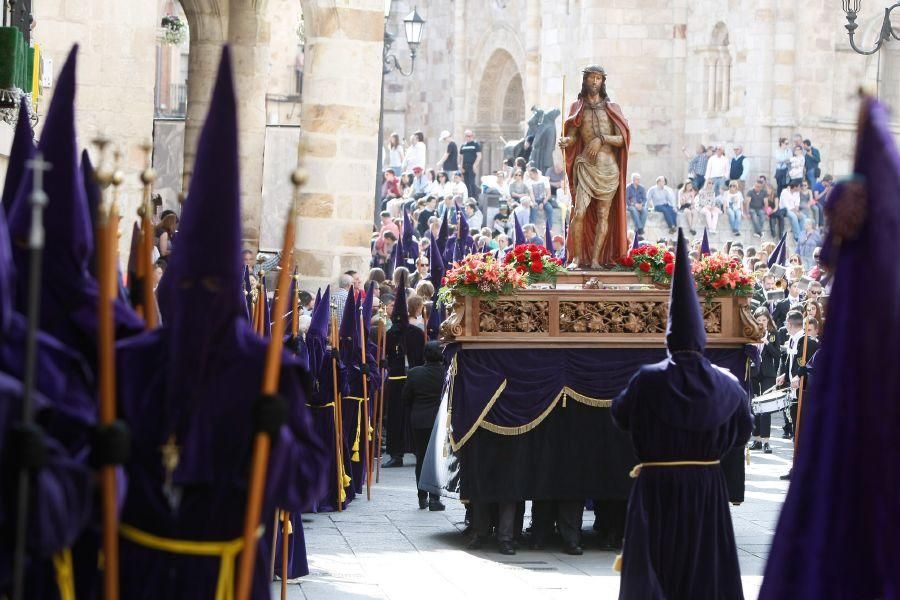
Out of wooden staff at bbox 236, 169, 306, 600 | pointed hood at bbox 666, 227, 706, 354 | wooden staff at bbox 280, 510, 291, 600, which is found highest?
pointed hood at bbox 666, 227, 706, 354

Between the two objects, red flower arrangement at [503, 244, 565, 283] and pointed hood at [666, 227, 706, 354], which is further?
red flower arrangement at [503, 244, 565, 283]

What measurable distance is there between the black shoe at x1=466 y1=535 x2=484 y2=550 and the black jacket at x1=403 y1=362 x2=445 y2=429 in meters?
Answer: 2.05

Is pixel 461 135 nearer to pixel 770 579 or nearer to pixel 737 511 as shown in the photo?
pixel 737 511

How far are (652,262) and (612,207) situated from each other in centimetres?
59

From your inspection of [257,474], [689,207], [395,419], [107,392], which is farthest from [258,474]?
[689,207]

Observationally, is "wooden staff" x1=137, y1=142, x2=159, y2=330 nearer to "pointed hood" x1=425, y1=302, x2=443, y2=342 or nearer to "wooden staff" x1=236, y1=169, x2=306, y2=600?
"wooden staff" x1=236, y1=169, x2=306, y2=600

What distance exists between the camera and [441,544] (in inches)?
480

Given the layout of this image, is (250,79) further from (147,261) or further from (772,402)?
(147,261)

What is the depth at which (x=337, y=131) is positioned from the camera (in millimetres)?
18922

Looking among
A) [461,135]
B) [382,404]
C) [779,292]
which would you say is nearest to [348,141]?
[382,404]

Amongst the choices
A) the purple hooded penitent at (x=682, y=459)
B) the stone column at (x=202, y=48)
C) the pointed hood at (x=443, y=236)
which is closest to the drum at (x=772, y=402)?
the pointed hood at (x=443, y=236)

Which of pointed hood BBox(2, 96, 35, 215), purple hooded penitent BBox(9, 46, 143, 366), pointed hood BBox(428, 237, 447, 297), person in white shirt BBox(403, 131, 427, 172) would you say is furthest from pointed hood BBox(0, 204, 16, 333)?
person in white shirt BBox(403, 131, 427, 172)

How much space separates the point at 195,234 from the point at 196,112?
18.3 meters

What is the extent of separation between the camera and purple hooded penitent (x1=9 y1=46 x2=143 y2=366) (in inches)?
203
